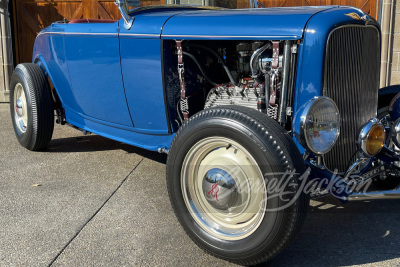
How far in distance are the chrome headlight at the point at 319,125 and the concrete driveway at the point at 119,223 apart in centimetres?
64

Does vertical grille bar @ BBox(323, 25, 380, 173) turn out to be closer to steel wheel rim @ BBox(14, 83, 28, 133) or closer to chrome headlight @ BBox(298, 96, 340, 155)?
chrome headlight @ BBox(298, 96, 340, 155)

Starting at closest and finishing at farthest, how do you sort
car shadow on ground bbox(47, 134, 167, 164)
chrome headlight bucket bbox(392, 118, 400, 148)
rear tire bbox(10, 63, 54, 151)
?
chrome headlight bucket bbox(392, 118, 400, 148) < rear tire bbox(10, 63, 54, 151) < car shadow on ground bbox(47, 134, 167, 164)

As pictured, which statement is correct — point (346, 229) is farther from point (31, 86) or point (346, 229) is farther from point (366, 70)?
point (31, 86)

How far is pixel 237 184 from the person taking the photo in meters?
2.59

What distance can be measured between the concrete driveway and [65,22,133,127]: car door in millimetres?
521

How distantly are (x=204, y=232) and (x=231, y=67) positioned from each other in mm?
1310

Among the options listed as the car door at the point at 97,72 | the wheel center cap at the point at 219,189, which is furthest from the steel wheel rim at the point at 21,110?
the wheel center cap at the point at 219,189

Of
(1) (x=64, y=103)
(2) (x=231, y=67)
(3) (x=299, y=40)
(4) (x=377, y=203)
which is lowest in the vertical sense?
(4) (x=377, y=203)

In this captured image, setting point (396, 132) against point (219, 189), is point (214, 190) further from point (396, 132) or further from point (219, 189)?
point (396, 132)

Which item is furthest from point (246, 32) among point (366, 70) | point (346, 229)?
point (346, 229)

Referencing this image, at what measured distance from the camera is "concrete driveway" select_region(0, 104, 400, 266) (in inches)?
104

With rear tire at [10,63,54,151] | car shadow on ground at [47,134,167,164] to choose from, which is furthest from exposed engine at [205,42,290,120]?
rear tire at [10,63,54,151]

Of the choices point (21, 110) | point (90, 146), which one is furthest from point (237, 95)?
point (21, 110)

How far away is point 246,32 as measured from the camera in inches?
112
